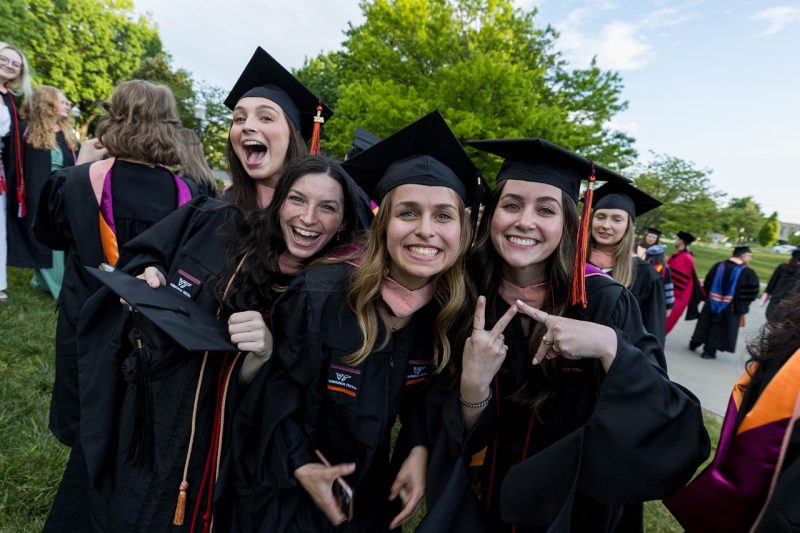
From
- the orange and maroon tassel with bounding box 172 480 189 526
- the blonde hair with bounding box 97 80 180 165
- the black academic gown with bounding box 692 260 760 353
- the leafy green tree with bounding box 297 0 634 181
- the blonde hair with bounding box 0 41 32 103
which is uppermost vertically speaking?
the leafy green tree with bounding box 297 0 634 181

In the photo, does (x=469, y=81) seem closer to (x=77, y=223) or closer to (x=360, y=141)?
(x=360, y=141)

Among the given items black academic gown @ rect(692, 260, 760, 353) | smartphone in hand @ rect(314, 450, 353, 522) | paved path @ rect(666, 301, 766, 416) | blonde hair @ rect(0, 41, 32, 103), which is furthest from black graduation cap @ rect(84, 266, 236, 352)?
black academic gown @ rect(692, 260, 760, 353)

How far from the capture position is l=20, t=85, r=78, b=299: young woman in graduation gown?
4.34m

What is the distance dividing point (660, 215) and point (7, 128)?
2746 cm

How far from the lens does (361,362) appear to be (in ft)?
5.47

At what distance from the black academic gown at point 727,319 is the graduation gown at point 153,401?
8263 millimetres

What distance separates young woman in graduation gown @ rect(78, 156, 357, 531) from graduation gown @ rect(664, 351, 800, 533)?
4.83 ft

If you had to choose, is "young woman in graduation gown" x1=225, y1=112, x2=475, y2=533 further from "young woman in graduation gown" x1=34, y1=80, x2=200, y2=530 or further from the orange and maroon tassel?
"young woman in graduation gown" x1=34, y1=80, x2=200, y2=530

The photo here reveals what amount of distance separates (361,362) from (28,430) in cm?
269

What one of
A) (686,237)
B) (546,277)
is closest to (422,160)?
(546,277)

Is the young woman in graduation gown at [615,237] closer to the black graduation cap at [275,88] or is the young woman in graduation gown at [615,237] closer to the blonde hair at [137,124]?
the black graduation cap at [275,88]

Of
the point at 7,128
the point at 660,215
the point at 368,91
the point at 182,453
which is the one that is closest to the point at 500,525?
the point at 182,453

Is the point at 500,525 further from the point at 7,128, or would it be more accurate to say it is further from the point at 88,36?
the point at 88,36

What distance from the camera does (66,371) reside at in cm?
216
